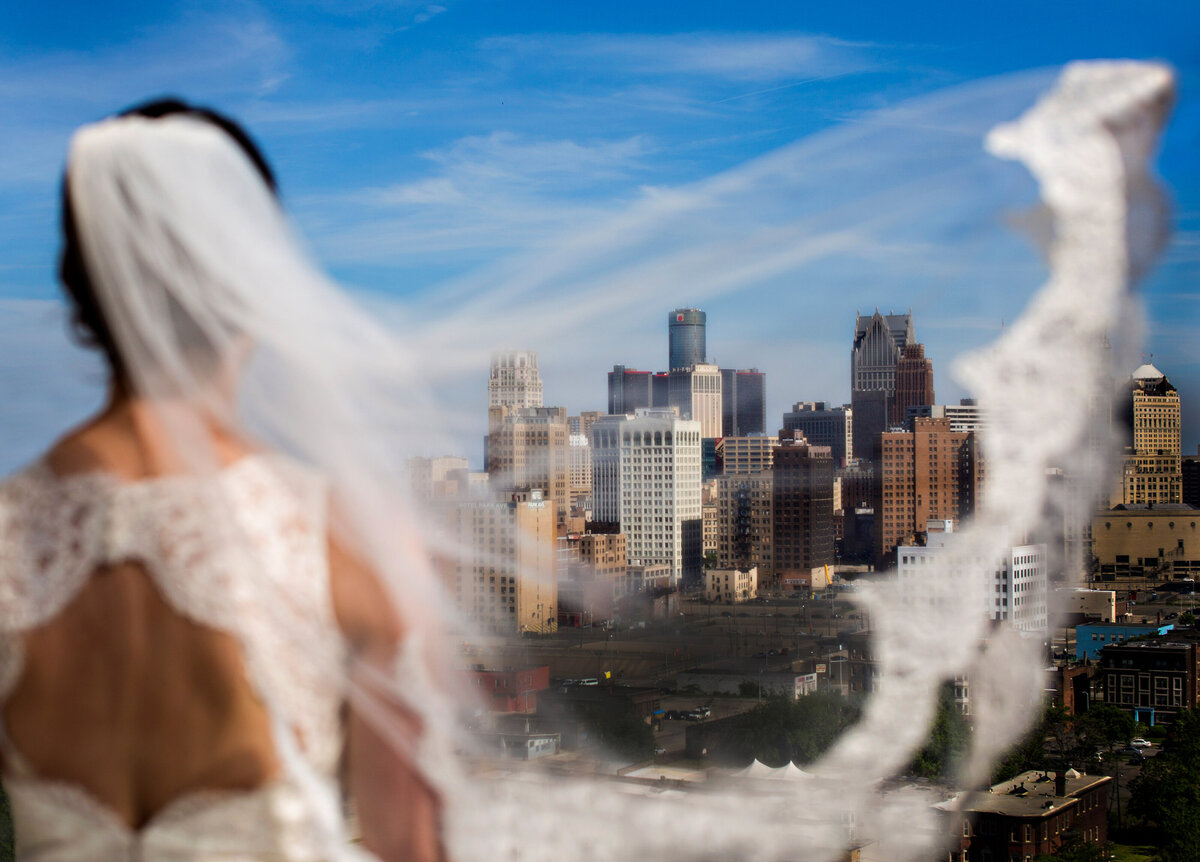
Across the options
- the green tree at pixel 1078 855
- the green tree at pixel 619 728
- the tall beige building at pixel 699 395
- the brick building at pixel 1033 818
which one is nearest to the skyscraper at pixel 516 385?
the green tree at pixel 619 728

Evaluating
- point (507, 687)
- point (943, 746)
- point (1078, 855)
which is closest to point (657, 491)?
point (943, 746)

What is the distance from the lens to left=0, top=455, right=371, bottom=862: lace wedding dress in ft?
1.67

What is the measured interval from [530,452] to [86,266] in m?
5.90

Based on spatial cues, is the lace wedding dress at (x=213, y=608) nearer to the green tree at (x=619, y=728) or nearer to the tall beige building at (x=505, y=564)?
the tall beige building at (x=505, y=564)

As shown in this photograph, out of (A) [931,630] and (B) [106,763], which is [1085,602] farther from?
(B) [106,763]

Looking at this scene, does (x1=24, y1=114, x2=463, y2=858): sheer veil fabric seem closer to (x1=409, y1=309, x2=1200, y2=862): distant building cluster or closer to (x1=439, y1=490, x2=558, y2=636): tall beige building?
(x1=439, y1=490, x2=558, y2=636): tall beige building

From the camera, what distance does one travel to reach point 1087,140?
4.73 ft

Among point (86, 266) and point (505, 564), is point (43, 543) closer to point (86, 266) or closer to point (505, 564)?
point (86, 266)

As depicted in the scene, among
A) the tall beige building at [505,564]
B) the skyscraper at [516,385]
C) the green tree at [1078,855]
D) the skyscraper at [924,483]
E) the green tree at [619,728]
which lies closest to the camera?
the tall beige building at [505,564]

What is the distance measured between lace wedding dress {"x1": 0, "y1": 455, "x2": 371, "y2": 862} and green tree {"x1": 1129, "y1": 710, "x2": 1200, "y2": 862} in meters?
11.2

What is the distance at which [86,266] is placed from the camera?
1.88 feet

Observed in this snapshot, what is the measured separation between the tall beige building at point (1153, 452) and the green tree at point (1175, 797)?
702 cm

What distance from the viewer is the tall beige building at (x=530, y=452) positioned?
13.0 ft

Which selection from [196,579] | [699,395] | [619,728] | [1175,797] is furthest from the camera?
[699,395]
